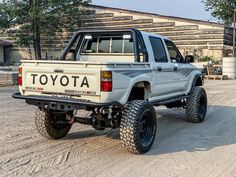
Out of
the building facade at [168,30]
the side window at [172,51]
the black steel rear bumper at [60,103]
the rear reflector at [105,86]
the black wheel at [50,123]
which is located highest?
the building facade at [168,30]

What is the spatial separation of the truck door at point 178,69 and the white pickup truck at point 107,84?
0.05 metres

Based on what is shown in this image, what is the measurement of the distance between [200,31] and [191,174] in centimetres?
2799

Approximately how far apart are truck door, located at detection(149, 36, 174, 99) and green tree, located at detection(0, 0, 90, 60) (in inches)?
1011

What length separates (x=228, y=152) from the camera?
6.41 m

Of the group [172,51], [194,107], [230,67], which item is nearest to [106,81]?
[172,51]

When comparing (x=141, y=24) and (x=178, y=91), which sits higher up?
(x=141, y=24)


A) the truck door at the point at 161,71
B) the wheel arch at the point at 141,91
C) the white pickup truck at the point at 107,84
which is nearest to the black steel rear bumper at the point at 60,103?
the white pickup truck at the point at 107,84

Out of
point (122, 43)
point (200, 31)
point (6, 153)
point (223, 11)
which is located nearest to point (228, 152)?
point (122, 43)

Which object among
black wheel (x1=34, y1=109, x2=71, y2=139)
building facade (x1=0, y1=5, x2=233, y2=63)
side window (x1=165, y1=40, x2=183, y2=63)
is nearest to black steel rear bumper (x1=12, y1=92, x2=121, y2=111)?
black wheel (x1=34, y1=109, x2=71, y2=139)

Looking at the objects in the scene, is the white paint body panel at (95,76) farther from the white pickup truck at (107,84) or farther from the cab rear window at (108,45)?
the cab rear window at (108,45)

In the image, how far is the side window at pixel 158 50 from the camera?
24.6 ft

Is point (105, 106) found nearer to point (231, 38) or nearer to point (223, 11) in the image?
point (231, 38)

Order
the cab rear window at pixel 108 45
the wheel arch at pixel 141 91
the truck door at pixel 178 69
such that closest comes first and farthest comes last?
1. the wheel arch at pixel 141 91
2. the cab rear window at pixel 108 45
3. the truck door at pixel 178 69

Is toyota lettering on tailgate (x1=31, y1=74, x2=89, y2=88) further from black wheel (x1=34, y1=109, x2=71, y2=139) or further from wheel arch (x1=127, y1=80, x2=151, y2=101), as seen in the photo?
wheel arch (x1=127, y1=80, x2=151, y2=101)
